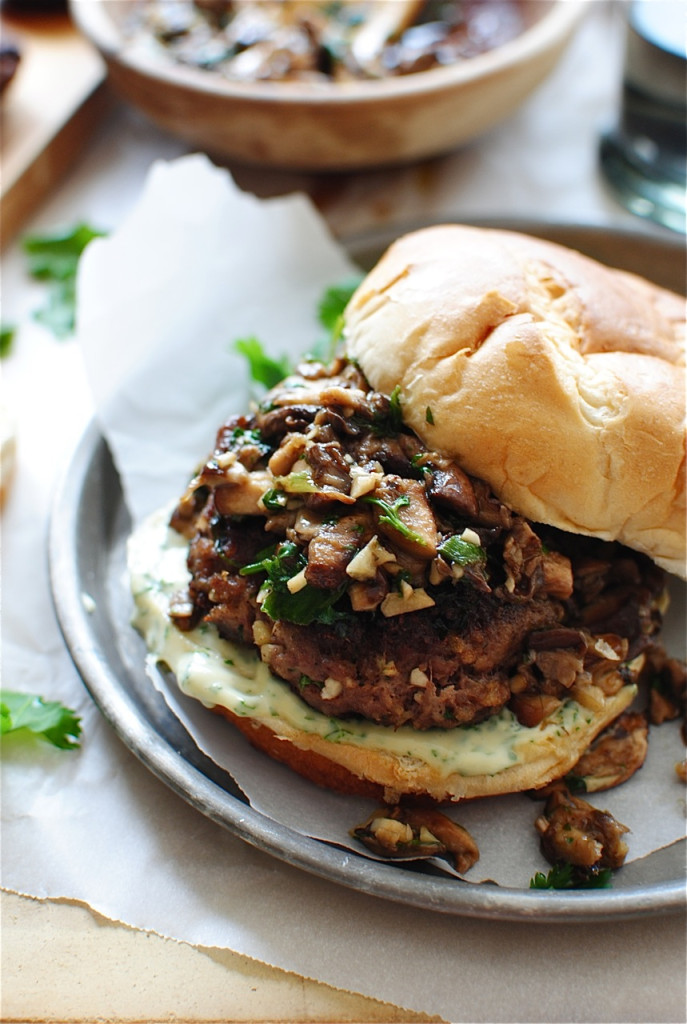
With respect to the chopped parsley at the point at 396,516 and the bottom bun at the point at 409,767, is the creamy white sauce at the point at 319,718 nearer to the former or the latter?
the bottom bun at the point at 409,767

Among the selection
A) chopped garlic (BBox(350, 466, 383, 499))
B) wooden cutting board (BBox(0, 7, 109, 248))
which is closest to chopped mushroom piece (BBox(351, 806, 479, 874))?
chopped garlic (BBox(350, 466, 383, 499))

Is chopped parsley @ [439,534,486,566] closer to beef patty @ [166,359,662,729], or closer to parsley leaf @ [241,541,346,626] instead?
beef patty @ [166,359,662,729]

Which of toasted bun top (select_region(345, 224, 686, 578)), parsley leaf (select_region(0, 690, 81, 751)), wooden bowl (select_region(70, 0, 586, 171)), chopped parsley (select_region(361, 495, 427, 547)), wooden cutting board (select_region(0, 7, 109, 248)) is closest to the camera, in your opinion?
chopped parsley (select_region(361, 495, 427, 547))

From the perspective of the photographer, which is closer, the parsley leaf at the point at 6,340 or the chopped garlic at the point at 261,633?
the chopped garlic at the point at 261,633

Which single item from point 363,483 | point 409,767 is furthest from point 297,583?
point 409,767

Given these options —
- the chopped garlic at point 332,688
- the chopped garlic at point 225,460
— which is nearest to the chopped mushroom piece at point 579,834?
the chopped garlic at point 332,688

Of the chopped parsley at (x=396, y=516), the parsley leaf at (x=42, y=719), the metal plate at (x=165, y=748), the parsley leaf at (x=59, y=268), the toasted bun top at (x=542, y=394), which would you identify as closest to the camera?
the metal plate at (x=165, y=748)

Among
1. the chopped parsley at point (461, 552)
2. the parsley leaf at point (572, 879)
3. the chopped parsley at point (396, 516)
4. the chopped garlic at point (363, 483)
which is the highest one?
the chopped garlic at point (363, 483)

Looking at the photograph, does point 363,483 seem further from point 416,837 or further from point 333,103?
point 333,103
